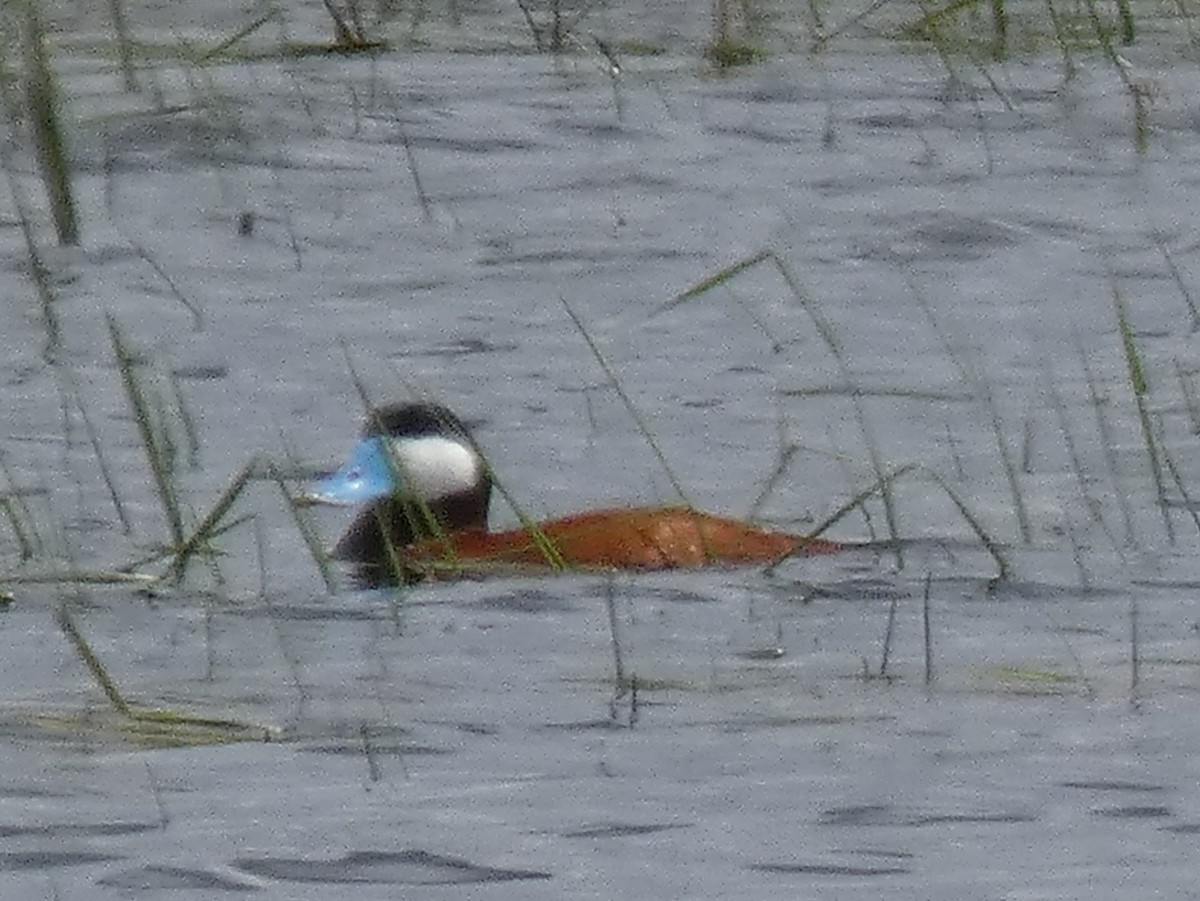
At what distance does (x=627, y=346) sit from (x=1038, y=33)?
288 cm

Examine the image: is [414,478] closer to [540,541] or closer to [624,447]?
[624,447]

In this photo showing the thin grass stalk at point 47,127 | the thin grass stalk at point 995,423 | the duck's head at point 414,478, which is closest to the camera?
the thin grass stalk at point 995,423

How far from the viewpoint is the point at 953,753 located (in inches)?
175

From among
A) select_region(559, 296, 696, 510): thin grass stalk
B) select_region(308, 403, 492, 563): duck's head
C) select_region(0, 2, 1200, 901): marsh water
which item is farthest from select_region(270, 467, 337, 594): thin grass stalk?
select_region(308, 403, 492, 563): duck's head

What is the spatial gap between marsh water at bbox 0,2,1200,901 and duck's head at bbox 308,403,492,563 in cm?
11

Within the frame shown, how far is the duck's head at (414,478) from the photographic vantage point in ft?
21.4

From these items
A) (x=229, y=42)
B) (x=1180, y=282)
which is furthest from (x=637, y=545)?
A: (x=229, y=42)

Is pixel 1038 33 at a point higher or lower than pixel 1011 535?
lower

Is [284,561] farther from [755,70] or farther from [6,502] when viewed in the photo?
[755,70]

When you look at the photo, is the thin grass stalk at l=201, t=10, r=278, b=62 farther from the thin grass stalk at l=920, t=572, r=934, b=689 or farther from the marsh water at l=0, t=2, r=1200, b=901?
the thin grass stalk at l=920, t=572, r=934, b=689

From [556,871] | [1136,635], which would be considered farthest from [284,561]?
[556,871]

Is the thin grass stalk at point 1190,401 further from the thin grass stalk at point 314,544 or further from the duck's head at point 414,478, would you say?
the thin grass stalk at point 314,544

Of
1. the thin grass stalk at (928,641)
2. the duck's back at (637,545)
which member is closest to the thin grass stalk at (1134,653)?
the thin grass stalk at (928,641)

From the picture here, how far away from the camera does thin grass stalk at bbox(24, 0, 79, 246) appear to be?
7570 mm
